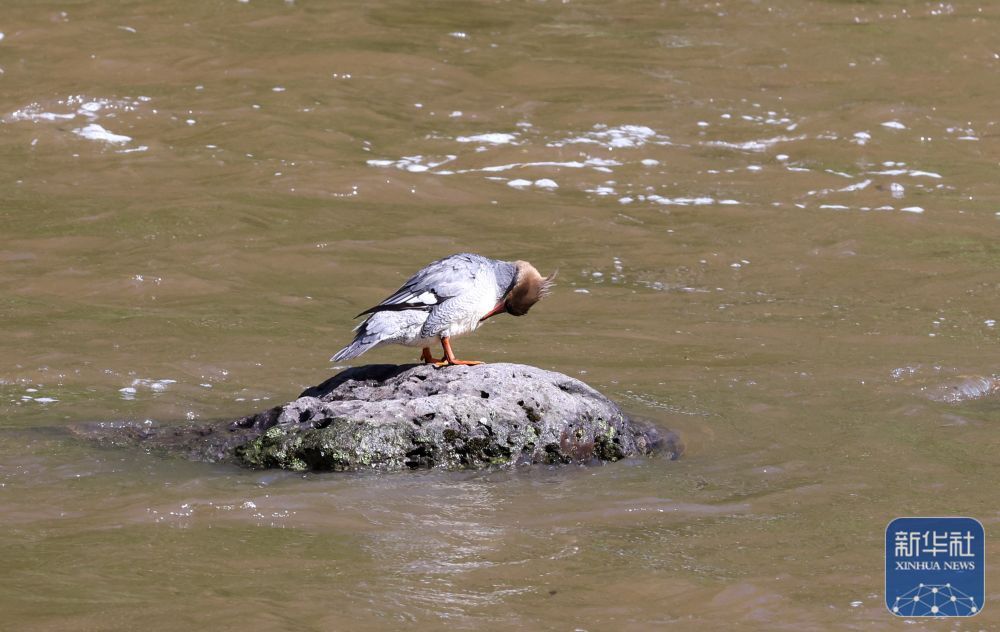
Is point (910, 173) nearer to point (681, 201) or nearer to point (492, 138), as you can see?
point (681, 201)

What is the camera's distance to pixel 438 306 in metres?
7.03

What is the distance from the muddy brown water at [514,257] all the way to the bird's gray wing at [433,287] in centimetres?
88

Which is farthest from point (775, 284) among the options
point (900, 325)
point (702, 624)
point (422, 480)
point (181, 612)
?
point (181, 612)

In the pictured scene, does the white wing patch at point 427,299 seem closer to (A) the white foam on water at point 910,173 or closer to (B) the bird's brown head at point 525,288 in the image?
(B) the bird's brown head at point 525,288

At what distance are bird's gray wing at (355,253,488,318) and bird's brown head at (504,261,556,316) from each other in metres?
0.24

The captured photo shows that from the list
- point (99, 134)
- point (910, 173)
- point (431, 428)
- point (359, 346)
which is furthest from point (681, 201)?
point (431, 428)

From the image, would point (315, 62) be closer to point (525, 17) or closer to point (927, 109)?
point (525, 17)

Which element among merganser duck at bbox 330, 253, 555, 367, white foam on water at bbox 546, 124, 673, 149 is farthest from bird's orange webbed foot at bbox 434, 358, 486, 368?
white foam on water at bbox 546, 124, 673, 149

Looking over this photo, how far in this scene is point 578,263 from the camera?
11.3 meters

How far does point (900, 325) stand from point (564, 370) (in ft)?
8.36

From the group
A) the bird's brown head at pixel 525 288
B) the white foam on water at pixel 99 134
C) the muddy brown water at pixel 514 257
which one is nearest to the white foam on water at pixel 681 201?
the muddy brown water at pixel 514 257

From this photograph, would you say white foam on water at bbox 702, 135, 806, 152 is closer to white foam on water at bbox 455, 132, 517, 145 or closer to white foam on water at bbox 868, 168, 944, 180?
white foam on water at bbox 868, 168, 944, 180

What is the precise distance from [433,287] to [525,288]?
0.50 meters

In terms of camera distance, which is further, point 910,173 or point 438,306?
point 910,173
